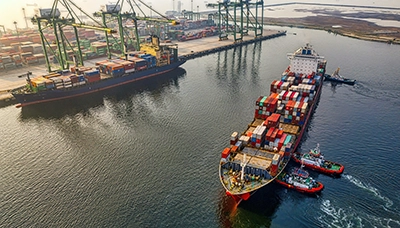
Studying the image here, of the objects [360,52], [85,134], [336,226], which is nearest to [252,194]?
[336,226]

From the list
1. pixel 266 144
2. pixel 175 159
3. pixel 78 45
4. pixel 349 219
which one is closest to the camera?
pixel 349 219

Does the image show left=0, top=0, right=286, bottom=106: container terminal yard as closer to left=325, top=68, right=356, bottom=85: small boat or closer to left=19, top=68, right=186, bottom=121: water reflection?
left=19, top=68, right=186, bottom=121: water reflection

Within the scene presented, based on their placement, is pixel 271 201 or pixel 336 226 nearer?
pixel 336 226

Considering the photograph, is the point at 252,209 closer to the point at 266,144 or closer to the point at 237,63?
the point at 266,144

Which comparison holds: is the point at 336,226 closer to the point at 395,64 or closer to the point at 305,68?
the point at 305,68

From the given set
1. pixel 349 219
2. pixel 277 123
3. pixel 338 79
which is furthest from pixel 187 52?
pixel 349 219

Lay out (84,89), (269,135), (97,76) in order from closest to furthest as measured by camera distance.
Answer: (269,135), (84,89), (97,76)

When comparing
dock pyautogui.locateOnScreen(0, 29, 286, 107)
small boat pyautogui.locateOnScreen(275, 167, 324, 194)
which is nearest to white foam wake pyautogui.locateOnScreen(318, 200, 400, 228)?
small boat pyautogui.locateOnScreen(275, 167, 324, 194)
